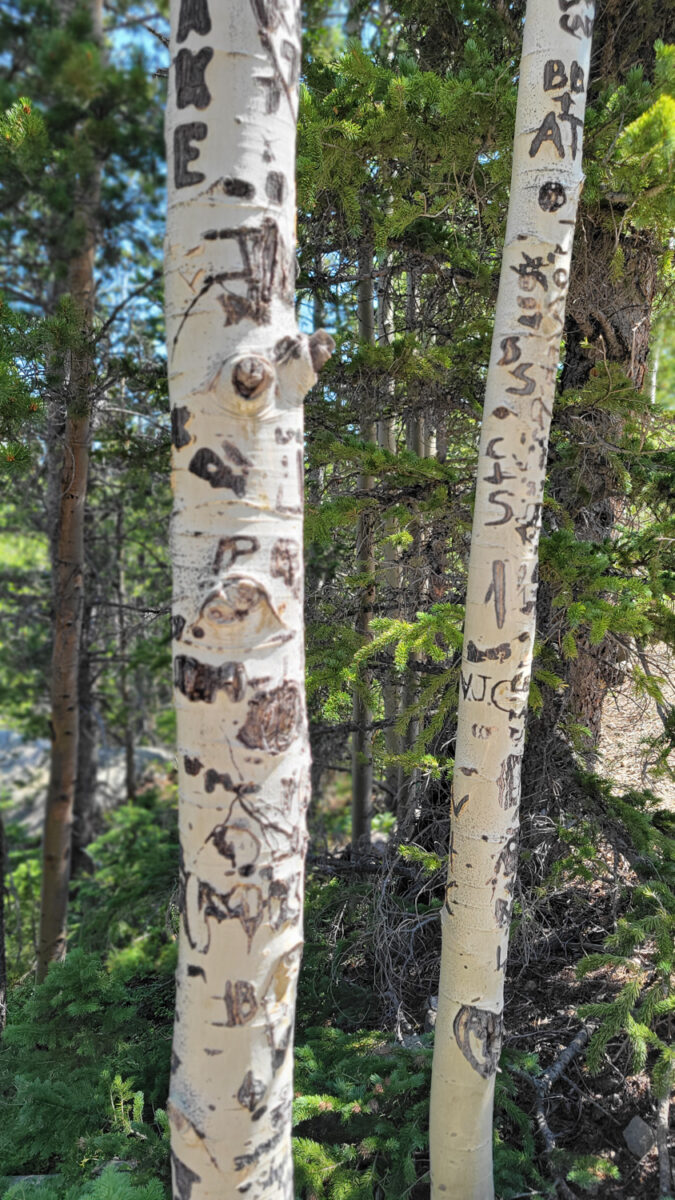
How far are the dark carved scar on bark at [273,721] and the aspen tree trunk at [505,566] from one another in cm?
82

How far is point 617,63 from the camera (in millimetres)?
3576

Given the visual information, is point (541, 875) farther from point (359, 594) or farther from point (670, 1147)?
point (359, 594)

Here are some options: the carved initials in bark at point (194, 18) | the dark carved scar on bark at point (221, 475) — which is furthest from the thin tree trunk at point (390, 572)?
the carved initials in bark at point (194, 18)

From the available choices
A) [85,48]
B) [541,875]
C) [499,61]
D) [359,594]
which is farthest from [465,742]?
[85,48]

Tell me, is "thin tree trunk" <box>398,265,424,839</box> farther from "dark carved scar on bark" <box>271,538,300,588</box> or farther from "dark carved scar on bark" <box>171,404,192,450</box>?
"dark carved scar on bark" <box>171,404,192,450</box>

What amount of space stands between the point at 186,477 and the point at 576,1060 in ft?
9.50

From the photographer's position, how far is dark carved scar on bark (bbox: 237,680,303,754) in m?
1.48

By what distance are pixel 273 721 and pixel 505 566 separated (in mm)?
962

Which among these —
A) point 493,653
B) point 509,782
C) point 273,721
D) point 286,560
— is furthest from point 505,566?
point 273,721

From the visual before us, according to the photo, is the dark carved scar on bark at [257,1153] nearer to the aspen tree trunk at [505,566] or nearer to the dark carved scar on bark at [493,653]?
the aspen tree trunk at [505,566]

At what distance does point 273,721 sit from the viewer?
150cm

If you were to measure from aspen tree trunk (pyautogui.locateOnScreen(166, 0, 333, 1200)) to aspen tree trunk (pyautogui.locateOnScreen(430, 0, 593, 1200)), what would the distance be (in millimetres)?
791

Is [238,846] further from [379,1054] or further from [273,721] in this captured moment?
[379,1054]

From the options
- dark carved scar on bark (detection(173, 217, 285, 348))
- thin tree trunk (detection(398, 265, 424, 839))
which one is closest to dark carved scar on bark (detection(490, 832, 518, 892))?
thin tree trunk (detection(398, 265, 424, 839))
